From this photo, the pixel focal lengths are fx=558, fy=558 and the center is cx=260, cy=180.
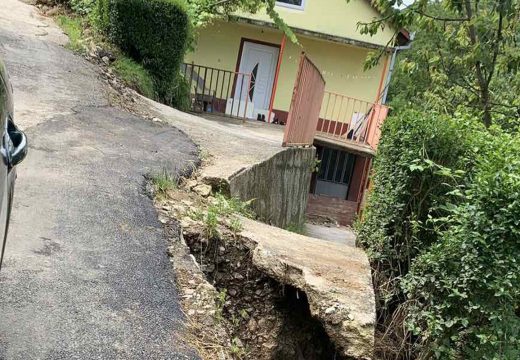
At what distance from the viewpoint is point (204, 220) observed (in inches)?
183

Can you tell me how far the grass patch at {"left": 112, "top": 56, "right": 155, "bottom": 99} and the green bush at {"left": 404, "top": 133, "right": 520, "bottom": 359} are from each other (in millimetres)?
7029

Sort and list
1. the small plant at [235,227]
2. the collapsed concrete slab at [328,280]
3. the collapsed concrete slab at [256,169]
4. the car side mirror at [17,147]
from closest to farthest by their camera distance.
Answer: the car side mirror at [17,147], the collapsed concrete slab at [328,280], the small plant at [235,227], the collapsed concrete slab at [256,169]

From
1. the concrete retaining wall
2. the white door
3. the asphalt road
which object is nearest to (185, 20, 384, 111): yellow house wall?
the white door

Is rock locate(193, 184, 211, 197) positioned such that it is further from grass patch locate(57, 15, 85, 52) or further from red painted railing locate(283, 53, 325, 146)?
grass patch locate(57, 15, 85, 52)

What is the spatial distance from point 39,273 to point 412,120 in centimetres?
375

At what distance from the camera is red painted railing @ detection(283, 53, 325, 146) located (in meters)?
8.97

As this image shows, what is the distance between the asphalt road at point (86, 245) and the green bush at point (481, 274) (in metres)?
2.11

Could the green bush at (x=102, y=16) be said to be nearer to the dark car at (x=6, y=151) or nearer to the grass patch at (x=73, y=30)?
the grass patch at (x=73, y=30)

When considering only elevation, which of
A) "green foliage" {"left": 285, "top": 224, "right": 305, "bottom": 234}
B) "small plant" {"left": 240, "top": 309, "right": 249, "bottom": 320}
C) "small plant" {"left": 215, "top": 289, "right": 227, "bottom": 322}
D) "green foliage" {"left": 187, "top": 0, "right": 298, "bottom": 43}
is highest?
"green foliage" {"left": 187, "top": 0, "right": 298, "bottom": 43}

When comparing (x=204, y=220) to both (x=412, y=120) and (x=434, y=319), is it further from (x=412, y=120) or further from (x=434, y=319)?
(x=412, y=120)

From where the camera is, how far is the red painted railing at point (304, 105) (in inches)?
353

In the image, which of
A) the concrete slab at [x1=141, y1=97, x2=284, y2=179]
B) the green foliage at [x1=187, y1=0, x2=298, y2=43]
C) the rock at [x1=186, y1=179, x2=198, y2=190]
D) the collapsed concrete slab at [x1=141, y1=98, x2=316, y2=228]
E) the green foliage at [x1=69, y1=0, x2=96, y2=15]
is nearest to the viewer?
the rock at [x1=186, y1=179, x2=198, y2=190]

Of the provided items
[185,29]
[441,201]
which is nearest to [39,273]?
[441,201]

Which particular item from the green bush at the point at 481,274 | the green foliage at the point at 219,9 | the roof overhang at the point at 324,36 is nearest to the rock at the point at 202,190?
the green bush at the point at 481,274
